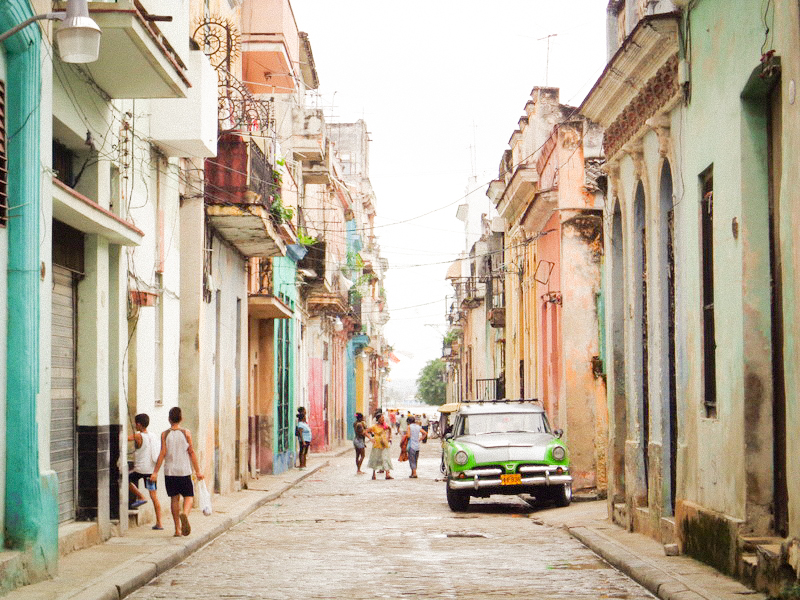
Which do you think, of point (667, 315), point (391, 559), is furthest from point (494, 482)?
point (391, 559)

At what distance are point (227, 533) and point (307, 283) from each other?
23.1 meters

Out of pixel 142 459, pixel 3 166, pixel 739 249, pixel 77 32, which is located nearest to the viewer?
pixel 77 32

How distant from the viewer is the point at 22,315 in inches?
447

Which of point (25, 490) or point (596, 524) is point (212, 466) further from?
point (25, 490)

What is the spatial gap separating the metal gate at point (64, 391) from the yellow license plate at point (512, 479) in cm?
792

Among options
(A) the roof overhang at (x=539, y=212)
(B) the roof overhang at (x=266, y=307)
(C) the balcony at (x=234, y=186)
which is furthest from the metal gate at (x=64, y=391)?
(A) the roof overhang at (x=539, y=212)

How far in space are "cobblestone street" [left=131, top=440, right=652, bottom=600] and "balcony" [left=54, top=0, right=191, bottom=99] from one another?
526 centimetres

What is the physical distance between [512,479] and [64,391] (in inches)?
332

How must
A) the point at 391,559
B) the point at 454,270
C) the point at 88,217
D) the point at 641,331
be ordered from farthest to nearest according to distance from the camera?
1. the point at 454,270
2. the point at 641,331
3. the point at 391,559
4. the point at 88,217

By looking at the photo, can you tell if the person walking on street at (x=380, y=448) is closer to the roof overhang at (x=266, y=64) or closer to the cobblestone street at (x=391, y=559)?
the roof overhang at (x=266, y=64)

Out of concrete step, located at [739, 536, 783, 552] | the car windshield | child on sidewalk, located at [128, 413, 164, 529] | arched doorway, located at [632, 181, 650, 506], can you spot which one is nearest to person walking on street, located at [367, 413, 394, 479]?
the car windshield

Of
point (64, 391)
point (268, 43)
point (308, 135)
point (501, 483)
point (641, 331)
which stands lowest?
point (501, 483)

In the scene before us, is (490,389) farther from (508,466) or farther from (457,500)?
(508,466)

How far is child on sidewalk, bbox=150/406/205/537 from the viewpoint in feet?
50.6
